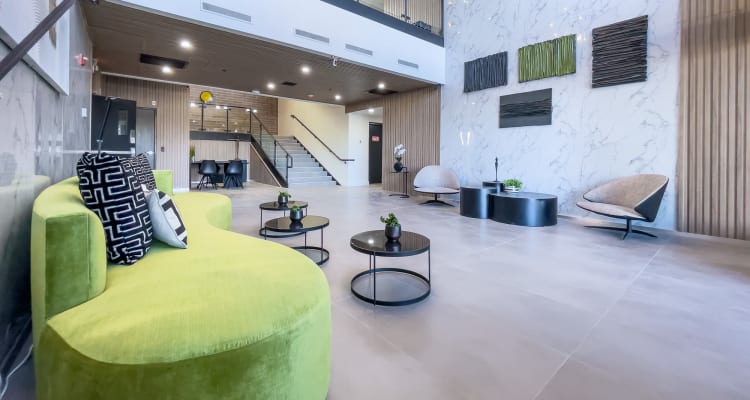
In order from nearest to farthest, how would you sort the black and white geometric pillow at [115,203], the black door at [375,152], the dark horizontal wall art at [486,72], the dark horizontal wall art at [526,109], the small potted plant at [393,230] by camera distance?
the black and white geometric pillow at [115,203] → the small potted plant at [393,230] → the dark horizontal wall art at [526,109] → the dark horizontal wall art at [486,72] → the black door at [375,152]

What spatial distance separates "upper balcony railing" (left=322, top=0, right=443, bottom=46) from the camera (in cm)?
658

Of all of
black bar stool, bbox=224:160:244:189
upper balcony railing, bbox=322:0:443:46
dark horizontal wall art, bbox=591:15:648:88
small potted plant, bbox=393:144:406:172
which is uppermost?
upper balcony railing, bbox=322:0:443:46

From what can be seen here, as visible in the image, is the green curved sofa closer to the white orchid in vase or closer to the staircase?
the white orchid in vase

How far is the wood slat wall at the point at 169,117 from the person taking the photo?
9.12 metres

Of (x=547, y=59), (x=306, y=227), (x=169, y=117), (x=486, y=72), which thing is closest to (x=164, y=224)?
(x=306, y=227)

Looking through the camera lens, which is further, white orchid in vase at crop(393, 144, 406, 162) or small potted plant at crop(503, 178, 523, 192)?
white orchid in vase at crop(393, 144, 406, 162)

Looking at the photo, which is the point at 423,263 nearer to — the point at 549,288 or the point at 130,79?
the point at 549,288

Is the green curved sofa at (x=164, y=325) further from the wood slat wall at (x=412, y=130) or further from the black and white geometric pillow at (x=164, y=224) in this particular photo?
the wood slat wall at (x=412, y=130)

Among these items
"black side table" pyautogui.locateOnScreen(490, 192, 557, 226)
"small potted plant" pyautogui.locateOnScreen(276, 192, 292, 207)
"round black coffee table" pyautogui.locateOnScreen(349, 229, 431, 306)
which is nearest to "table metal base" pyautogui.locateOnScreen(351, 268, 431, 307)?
"round black coffee table" pyautogui.locateOnScreen(349, 229, 431, 306)

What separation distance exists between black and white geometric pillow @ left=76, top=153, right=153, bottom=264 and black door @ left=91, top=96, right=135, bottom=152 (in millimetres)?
5694

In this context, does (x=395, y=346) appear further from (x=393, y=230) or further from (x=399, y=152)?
(x=399, y=152)

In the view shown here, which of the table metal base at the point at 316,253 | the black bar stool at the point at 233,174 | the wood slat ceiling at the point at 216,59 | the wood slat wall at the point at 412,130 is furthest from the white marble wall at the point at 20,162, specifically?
the black bar stool at the point at 233,174

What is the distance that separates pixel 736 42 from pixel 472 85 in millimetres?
4051

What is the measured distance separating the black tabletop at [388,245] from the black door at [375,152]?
10163 mm
